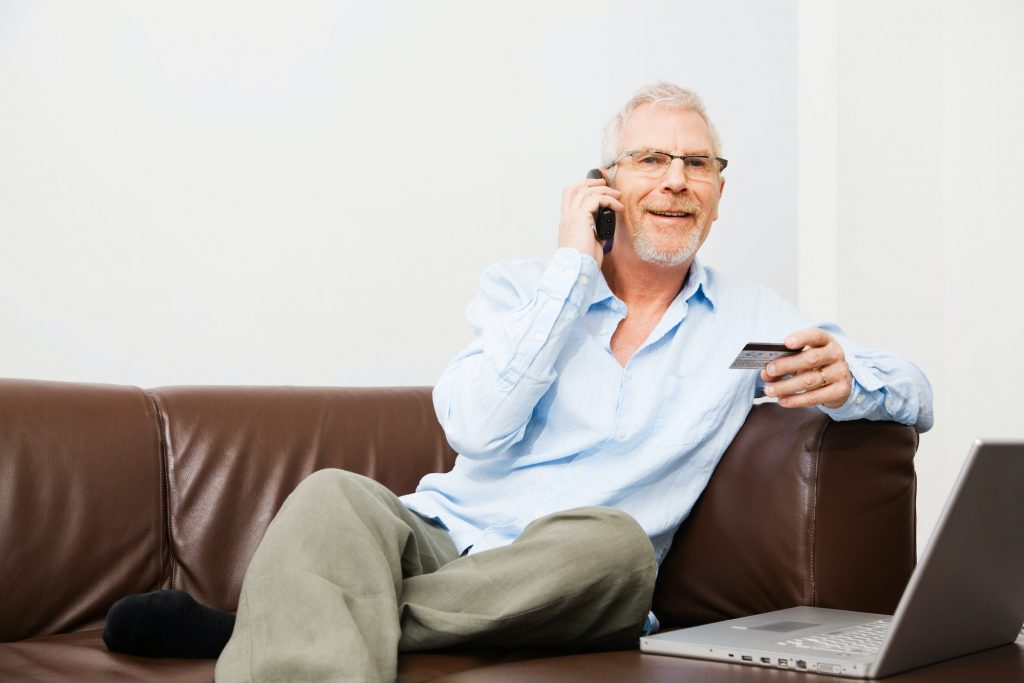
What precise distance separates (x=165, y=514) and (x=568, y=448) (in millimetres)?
774

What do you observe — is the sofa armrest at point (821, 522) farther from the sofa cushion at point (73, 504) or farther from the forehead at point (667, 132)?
the sofa cushion at point (73, 504)

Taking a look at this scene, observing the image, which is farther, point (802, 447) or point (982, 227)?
point (982, 227)

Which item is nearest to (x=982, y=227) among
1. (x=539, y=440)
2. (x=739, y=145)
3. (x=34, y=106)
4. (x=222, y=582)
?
(x=739, y=145)

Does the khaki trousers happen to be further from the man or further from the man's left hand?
the man's left hand

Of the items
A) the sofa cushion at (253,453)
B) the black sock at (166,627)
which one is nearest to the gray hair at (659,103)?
the sofa cushion at (253,453)

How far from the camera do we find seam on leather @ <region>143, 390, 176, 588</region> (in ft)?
6.51

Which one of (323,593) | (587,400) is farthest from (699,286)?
(323,593)

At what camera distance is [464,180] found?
2637 mm

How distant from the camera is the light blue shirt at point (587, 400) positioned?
1.84 meters

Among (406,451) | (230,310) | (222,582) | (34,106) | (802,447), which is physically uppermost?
(34,106)

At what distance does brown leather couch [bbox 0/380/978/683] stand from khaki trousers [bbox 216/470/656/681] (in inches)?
2.2

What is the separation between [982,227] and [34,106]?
239 cm

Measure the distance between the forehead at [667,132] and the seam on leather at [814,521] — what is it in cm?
68

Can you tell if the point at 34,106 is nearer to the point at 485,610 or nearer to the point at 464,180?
the point at 464,180
